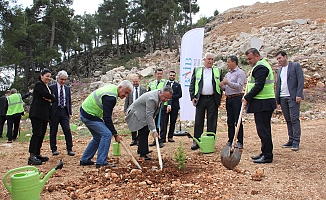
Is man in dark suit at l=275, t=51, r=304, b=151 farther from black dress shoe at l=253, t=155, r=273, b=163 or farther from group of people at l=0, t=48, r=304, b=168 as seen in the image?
black dress shoe at l=253, t=155, r=273, b=163

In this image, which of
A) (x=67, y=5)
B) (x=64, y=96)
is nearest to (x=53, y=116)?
(x=64, y=96)

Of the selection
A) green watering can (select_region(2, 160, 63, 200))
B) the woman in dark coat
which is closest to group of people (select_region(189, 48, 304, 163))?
the woman in dark coat

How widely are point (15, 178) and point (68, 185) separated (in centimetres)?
89

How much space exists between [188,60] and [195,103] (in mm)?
2848

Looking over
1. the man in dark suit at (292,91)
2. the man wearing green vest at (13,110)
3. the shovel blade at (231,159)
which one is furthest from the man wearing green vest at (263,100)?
the man wearing green vest at (13,110)

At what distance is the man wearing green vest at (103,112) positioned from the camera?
13.4 feet

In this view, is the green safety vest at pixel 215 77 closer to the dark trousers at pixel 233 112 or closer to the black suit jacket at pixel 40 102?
the dark trousers at pixel 233 112

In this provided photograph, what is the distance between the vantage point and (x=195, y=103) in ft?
18.0

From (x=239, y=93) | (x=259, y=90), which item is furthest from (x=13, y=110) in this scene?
(x=259, y=90)

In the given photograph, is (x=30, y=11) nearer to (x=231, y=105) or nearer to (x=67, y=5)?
(x=67, y=5)

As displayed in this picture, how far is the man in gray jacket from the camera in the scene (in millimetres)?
4388

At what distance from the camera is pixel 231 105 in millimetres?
5137

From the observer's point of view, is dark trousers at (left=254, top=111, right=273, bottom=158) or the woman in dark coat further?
the woman in dark coat

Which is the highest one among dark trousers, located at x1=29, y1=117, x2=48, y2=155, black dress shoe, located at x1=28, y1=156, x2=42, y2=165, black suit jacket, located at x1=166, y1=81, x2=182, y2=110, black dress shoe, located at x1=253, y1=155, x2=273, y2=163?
black suit jacket, located at x1=166, y1=81, x2=182, y2=110
